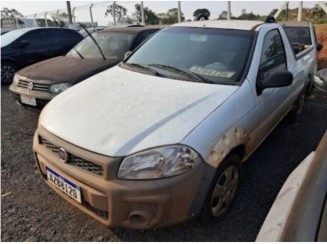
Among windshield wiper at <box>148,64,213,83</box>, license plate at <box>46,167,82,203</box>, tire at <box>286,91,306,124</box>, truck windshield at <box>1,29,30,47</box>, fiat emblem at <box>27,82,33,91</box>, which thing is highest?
windshield wiper at <box>148,64,213,83</box>

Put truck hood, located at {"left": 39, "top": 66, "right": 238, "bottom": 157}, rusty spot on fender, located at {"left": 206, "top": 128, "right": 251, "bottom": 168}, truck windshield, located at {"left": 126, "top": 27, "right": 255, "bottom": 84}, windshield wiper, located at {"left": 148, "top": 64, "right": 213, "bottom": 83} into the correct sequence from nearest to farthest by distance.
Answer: truck hood, located at {"left": 39, "top": 66, "right": 238, "bottom": 157}, rusty spot on fender, located at {"left": 206, "top": 128, "right": 251, "bottom": 168}, windshield wiper, located at {"left": 148, "top": 64, "right": 213, "bottom": 83}, truck windshield, located at {"left": 126, "top": 27, "right": 255, "bottom": 84}

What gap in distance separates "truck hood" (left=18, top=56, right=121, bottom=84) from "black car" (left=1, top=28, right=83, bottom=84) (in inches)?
128

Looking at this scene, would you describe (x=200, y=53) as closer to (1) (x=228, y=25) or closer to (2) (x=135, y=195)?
(1) (x=228, y=25)

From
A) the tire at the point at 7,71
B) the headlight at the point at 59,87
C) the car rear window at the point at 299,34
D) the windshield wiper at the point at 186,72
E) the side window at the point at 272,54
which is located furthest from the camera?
the tire at the point at 7,71

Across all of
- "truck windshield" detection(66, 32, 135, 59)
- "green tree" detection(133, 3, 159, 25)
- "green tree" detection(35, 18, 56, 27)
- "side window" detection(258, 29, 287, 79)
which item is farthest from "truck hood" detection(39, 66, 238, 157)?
"green tree" detection(35, 18, 56, 27)

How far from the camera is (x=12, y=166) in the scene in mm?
3514

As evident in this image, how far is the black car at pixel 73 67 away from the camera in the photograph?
4.46 metres

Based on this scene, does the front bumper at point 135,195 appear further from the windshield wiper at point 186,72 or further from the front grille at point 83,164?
the windshield wiper at point 186,72

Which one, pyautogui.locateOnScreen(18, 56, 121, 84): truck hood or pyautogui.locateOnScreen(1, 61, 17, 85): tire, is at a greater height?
pyautogui.locateOnScreen(18, 56, 121, 84): truck hood

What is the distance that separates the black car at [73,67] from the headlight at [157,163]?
8.88 feet

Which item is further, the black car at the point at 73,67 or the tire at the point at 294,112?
the tire at the point at 294,112

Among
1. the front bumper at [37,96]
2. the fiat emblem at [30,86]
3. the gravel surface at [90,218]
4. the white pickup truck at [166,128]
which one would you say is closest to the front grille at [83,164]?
the white pickup truck at [166,128]

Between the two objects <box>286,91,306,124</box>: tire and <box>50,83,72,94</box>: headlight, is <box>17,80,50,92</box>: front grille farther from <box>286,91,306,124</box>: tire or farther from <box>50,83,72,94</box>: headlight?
<box>286,91,306,124</box>: tire

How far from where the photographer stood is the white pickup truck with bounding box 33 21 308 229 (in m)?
2.04
